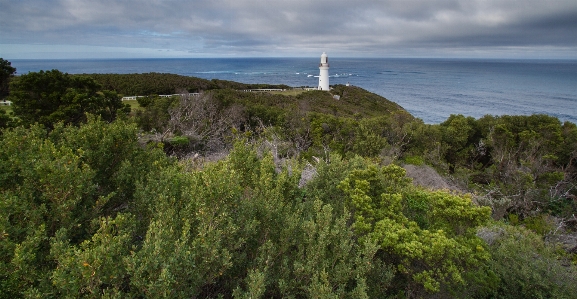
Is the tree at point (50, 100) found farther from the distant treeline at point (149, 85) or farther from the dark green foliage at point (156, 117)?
the distant treeline at point (149, 85)

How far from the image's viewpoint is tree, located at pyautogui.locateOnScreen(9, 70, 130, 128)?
16766 mm

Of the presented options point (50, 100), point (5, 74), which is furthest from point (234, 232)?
point (5, 74)

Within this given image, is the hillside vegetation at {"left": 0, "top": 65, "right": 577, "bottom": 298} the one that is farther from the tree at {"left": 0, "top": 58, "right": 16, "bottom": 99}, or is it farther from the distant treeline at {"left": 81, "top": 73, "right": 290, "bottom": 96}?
the distant treeline at {"left": 81, "top": 73, "right": 290, "bottom": 96}

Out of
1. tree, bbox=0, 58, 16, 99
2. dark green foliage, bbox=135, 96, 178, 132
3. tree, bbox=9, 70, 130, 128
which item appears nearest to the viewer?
tree, bbox=9, 70, 130, 128

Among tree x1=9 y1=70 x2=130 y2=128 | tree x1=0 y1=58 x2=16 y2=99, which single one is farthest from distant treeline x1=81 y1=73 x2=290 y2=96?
tree x1=9 y1=70 x2=130 y2=128

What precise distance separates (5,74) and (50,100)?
8.57 metres

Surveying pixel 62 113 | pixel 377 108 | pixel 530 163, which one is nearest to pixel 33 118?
pixel 62 113

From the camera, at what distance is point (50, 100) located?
17.6 meters

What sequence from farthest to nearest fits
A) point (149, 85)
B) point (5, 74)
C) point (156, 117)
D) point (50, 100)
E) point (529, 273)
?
point (149, 85)
point (5, 74)
point (156, 117)
point (50, 100)
point (529, 273)

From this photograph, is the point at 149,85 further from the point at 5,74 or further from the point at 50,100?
the point at 50,100

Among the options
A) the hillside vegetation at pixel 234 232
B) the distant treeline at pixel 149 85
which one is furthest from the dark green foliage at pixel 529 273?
the distant treeline at pixel 149 85

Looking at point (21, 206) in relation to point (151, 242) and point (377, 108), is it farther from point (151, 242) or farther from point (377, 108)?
point (377, 108)

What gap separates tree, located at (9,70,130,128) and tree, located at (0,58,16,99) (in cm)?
511

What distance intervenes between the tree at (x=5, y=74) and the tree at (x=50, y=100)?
5112mm
